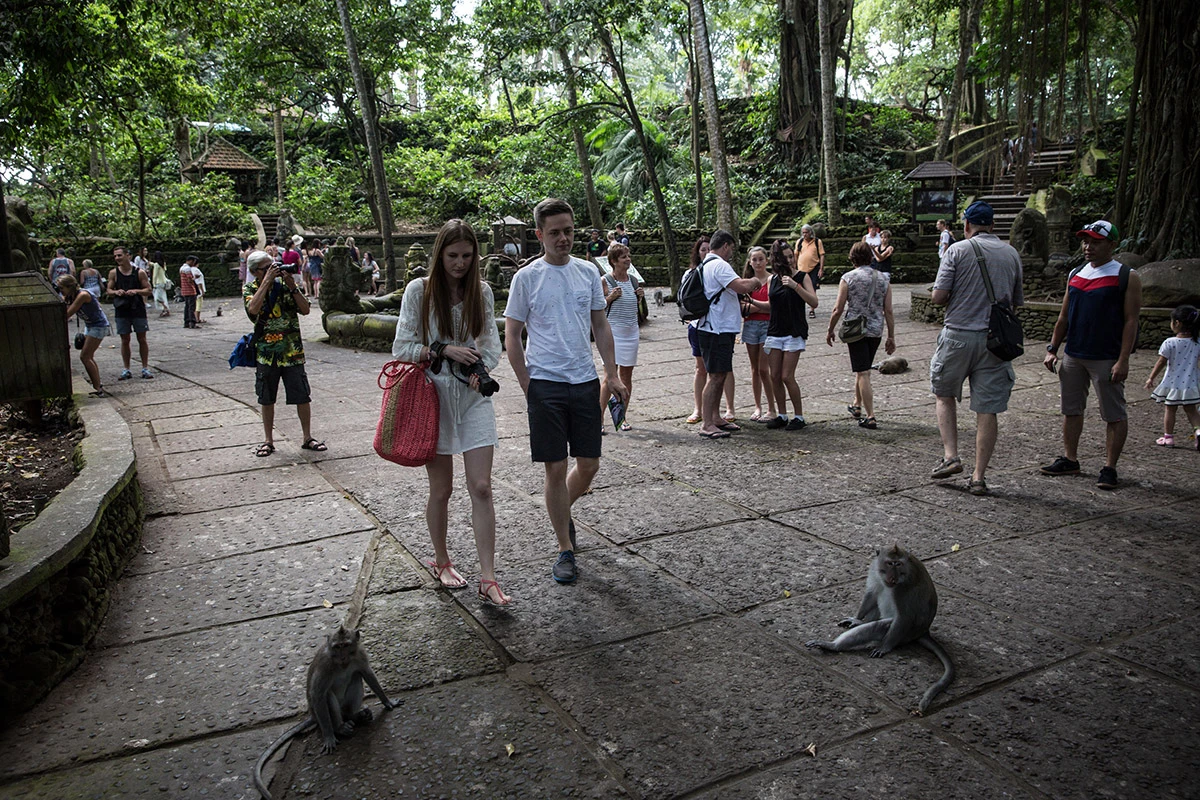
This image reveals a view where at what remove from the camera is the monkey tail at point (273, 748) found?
2650mm

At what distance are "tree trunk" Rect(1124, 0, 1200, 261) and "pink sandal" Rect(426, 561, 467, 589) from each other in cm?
1047

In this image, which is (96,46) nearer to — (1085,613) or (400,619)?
(400,619)

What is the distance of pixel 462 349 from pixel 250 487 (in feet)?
9.51

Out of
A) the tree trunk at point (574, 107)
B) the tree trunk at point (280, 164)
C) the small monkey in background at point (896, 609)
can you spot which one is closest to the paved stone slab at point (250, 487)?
the small monkey in background at point (896, 609)

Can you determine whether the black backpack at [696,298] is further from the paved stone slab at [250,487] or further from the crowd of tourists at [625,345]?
the paved stone slab at [250,487]

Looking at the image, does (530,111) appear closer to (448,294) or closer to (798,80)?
(798,80)

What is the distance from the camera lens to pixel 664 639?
3602 millimetres

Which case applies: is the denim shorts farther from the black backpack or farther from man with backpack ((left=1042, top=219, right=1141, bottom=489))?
man with backpack ((left=1042, top=219, right=1141, bottom=489))

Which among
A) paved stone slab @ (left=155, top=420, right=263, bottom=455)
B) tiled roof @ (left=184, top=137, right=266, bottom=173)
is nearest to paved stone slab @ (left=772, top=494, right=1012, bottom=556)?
paved stone slab @ (left=155, top=420, right=263, bottom=455)

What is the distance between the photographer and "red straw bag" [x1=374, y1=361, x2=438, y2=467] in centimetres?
384

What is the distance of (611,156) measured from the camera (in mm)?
30234

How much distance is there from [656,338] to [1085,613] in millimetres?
10201

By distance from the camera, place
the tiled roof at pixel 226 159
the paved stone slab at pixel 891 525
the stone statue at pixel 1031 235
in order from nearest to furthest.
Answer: the paved stone slab at pixel 891 525 → the stone statue at pixel 1031 235 → the tiled roof at pixel 226 159

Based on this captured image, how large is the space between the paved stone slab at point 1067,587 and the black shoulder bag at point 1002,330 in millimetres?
1276
